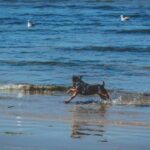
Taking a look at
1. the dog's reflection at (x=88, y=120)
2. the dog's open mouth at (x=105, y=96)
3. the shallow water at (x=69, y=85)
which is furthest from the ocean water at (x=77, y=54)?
the dog's reflection at (x=88, y=120)

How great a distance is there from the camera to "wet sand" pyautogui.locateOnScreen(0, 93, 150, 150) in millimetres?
9648

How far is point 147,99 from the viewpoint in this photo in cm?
1520

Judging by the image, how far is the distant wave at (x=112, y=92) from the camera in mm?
14969

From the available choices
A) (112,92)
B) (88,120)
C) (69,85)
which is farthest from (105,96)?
(88,120)

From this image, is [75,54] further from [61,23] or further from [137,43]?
[61,23]

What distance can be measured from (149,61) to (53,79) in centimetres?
459

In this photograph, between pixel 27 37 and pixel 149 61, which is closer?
pixel 149 61

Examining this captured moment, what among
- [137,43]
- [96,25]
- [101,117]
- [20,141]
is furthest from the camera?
[96,25]

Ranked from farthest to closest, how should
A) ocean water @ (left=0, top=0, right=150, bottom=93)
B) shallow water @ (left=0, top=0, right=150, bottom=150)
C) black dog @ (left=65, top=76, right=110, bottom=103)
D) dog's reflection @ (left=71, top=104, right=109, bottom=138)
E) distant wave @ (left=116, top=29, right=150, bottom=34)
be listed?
distant wave @ (left=116, top=29, right=150, bottom=34)
ocean water @ (left=0, top=0, right=150, bottom=93)
black dog @ (left=65, top=76, right=110, bottom=103)
dog's reflection @ (left=71, top=104, right=109, bottom=138)
shallow water @ (left=0, top=0, right=150, bottom=150)

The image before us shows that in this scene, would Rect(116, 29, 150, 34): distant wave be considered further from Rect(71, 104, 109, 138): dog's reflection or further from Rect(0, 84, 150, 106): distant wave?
Rect(71, 104, 109, 138): dog's reflection

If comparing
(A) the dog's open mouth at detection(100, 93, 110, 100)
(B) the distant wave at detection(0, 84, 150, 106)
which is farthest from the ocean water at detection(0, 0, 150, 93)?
(A) the dog's open mouth at detection(100, 93, 110, 100)

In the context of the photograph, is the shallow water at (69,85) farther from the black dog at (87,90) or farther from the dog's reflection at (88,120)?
the black dog at (87,90)

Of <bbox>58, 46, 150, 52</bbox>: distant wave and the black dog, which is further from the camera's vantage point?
<bbox>58, 46, 150, 52</bbox>: distant wave

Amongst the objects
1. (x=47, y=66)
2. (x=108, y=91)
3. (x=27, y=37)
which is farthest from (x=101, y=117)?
(x=27, y=37)
